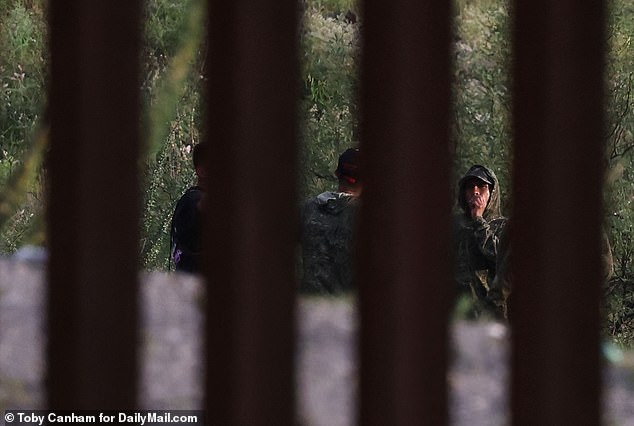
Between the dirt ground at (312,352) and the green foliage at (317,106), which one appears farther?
the green foliage at (317,106)

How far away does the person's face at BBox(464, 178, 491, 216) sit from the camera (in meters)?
3.36

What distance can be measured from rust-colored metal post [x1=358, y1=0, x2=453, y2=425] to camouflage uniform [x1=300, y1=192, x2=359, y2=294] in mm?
2325

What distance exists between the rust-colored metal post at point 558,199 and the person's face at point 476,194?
2549mm

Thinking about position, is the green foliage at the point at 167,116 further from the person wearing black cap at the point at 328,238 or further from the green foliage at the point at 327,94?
the person wearing black cap at the point at 328,238

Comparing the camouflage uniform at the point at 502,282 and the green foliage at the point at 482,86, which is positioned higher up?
the green foliage at the point at 482,86

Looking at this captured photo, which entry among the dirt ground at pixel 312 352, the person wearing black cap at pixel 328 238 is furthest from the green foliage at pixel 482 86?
the person wearing black cap at pixel 328 238

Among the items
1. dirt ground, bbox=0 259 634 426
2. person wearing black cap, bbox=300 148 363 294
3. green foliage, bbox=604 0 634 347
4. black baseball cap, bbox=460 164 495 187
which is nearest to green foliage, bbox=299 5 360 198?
green foliage, bbox=604 0 634 347

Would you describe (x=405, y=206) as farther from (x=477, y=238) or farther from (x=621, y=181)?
(x=621, y=181)

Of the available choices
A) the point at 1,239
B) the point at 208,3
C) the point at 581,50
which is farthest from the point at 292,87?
the point at 1,239

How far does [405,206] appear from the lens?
31.6 inches

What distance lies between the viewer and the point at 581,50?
31.5 inches

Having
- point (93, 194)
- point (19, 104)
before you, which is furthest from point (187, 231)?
point (19, 104)

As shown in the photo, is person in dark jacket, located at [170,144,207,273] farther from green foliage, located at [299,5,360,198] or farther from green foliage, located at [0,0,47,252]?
green foliage, located at [0,0,47,252]

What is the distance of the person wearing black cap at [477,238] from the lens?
323 centimetres
